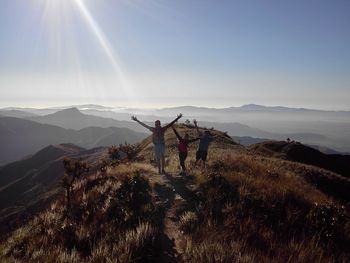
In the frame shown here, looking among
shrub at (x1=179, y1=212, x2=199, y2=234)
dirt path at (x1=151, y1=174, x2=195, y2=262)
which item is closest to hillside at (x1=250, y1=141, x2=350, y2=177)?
dirt path at (x1=151, y1=174, x2=195, y2=262)

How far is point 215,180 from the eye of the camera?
11.4 m

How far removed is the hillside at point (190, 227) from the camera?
631 centimetres

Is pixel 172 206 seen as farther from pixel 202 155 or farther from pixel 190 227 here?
pixel 202 155

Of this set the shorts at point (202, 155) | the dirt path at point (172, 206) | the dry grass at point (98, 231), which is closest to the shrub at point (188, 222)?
the dirt path at point (172, 206)

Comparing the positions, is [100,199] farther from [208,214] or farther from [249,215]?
[249,215]

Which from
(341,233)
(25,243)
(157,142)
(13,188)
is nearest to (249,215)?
(341,233)

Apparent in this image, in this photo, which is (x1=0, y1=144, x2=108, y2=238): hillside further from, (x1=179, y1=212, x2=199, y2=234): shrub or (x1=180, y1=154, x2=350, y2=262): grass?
(x1=179, y1=212, x2=199, y2=234): shrub

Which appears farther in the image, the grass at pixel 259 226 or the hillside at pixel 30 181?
the hillside at pixel 30 181

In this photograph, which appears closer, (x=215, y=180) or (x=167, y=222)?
(x=167, y=222)

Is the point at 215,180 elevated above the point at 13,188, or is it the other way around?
the point at 215,180

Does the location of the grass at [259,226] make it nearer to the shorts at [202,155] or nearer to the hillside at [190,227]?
the hillside at [190,227]

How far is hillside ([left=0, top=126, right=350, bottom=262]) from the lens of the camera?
20.7 ft

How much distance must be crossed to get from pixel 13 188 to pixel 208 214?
372ft

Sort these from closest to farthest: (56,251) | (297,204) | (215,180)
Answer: (56,251) → (297,204) → (215,180)
